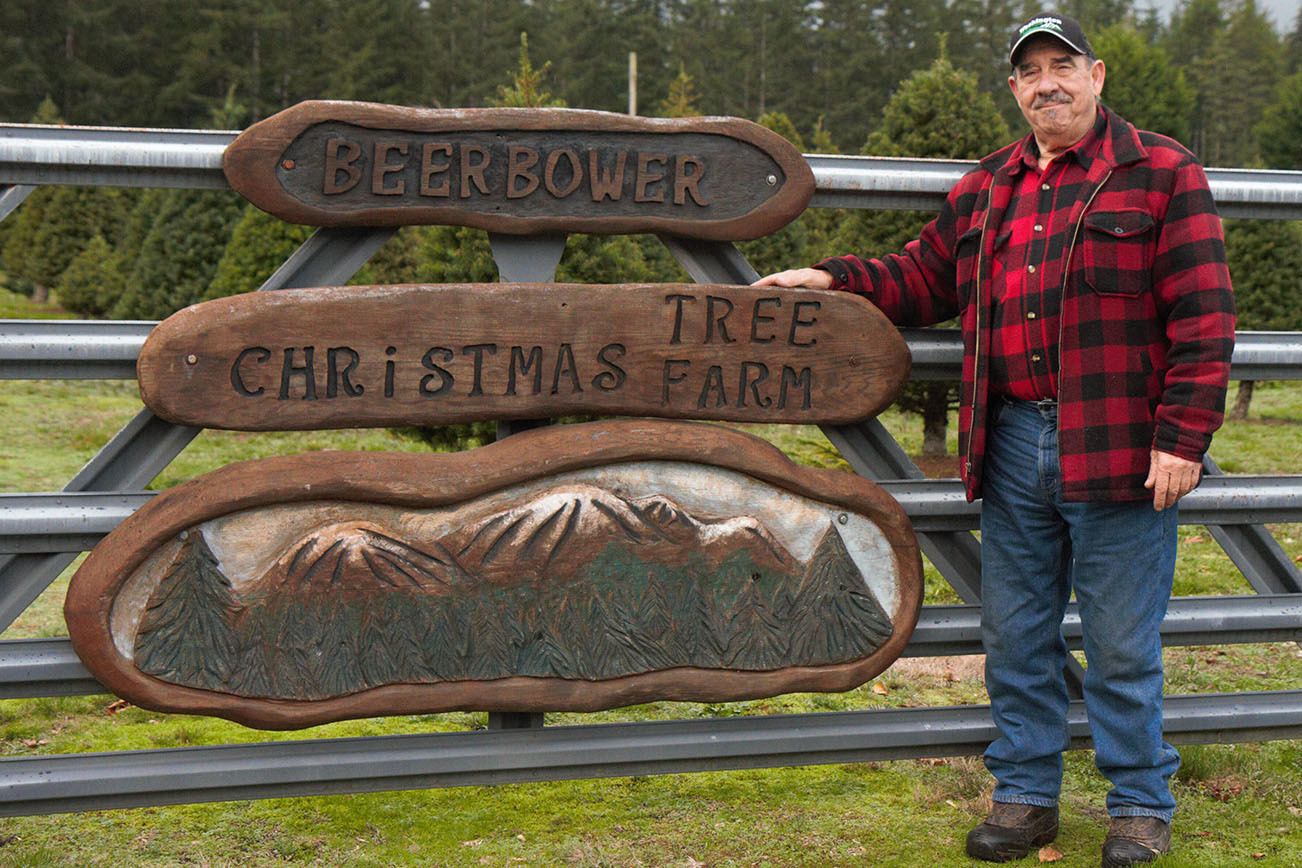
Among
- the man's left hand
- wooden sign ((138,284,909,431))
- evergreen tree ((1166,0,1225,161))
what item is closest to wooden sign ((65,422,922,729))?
wooden sign ((138,284,909,431))

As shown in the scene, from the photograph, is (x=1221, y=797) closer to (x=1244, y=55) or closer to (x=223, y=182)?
(x=223, y=182)

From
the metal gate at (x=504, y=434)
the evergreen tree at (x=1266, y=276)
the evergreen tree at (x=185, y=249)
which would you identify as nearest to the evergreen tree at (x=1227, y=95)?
the evergreen tree at (x=1266, y=276)

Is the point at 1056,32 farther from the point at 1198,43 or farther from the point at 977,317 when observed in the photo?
the point at 1198,43

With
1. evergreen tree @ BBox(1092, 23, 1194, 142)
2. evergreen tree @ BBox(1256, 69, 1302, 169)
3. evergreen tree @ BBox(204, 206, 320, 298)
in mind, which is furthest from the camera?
evergreen tree @ BBox(1256, 69, 1302, 169)

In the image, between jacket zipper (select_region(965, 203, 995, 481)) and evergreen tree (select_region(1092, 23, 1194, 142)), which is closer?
jacket zipper (select_region(965, 203, 995, 481))

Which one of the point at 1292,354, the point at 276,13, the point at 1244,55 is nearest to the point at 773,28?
the point at 276,13

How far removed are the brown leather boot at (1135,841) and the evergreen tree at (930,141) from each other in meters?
6.15

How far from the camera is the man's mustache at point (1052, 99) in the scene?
2859mm

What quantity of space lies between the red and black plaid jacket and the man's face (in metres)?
0.08

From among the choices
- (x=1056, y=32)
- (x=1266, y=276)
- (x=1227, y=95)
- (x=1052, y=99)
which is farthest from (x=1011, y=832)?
(x=1227, y=95)

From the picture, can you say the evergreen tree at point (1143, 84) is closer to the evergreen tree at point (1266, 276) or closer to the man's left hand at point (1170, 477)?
the evergreen tree at point (1266, 276)

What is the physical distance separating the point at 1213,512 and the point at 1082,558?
2.03 ft

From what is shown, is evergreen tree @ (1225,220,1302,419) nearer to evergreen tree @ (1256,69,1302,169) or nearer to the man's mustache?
the man's mustache

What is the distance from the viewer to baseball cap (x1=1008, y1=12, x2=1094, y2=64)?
282 centimetres
